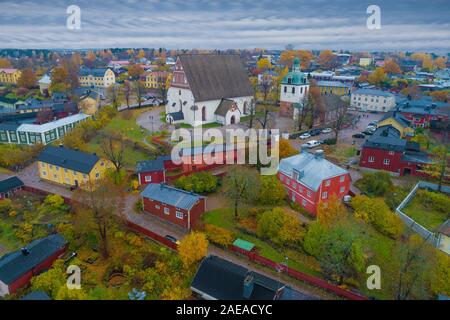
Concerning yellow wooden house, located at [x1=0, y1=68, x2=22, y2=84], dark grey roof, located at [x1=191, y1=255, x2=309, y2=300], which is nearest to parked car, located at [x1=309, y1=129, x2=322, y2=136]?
dark grey roof, located at [x1=191, y1=255, x2=309, y2=300]

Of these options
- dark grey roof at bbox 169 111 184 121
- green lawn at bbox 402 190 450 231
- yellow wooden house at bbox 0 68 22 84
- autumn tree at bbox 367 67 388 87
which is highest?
yellow wooden house at bbox 0 68 22 84

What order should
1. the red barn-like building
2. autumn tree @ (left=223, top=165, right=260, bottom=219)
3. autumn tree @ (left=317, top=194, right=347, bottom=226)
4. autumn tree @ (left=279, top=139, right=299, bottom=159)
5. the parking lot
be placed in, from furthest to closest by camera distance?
the parking lot → autumn tree @ (left=279, top=139, right=299, bottom=159) → autumn tree @ (left=223, top=165, right=260, bottom=219) → the red barn-like building → autumn tree @ (left=317, top=194, right=347, bottom=226)

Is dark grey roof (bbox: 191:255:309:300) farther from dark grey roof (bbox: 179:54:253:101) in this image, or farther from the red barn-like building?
dark grey roof (bbox: 179:54:253:101)

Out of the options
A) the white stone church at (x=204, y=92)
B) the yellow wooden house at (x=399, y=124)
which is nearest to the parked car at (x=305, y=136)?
the yellow wooden house at (x=399, y=124)

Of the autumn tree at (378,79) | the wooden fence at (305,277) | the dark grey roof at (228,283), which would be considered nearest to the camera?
the dark grey roof at (228,283)

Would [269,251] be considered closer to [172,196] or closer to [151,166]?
[172,196]

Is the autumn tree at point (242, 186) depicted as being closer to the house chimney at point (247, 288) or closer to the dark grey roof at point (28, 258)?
the house chimney at point (247, 288)
